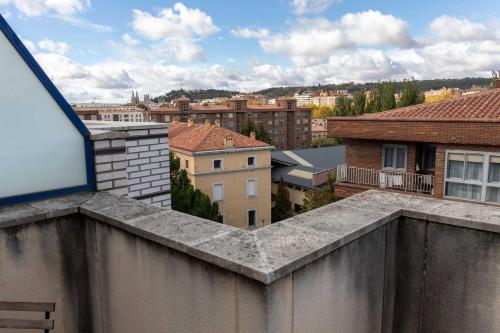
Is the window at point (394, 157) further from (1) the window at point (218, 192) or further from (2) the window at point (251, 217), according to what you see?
(2) the window at point (251, 217)

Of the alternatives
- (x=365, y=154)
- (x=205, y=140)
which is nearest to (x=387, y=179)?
(x=365, y=154)

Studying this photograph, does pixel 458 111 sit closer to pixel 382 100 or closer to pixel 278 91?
pixel 382 100

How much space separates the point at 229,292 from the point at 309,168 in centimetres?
3534

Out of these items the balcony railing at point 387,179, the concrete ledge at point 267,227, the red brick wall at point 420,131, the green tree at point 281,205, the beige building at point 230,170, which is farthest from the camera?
the green tree at point 281,205

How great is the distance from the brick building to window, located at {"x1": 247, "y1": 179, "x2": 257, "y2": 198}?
55.8ft

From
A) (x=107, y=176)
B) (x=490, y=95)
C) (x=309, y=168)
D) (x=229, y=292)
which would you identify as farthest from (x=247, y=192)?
(x=229, y=292)

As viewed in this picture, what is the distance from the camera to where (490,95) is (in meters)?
12.9

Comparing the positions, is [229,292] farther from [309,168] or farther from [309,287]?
[309,168]

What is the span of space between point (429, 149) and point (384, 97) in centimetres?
2963

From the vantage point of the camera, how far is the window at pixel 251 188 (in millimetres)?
31359

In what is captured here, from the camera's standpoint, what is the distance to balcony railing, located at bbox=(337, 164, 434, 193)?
41.8ft

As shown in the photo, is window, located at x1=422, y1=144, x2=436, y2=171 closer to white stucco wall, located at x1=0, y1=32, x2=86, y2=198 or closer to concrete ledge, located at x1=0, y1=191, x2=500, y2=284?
concrete ledge, located at x1=0, y1=191, x2=500, y2=284

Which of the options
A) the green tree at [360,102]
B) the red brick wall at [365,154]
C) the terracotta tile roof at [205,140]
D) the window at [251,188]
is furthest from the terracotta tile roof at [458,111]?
the green tree at [360,102]

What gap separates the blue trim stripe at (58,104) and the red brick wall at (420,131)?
1063cm
